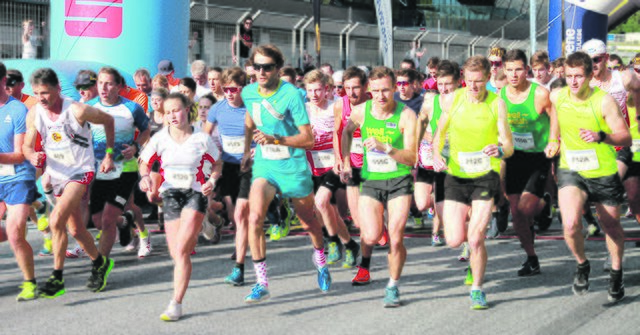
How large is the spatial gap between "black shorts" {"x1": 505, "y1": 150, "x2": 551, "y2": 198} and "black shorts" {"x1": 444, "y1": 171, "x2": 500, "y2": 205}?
1345 mm

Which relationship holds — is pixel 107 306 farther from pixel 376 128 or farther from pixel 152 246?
pixel 152 246

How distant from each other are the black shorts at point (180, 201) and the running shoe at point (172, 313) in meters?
0.67

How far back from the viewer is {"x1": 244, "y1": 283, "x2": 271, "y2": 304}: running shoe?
698 centimetres

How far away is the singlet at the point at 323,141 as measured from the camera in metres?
9.39

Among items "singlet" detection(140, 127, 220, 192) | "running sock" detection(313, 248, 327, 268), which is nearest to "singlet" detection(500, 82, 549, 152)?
"running sock" detection(313, 248, 327, 268)

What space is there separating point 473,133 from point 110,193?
134 inches

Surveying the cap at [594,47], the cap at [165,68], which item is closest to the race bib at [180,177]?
the cap at [594,47]

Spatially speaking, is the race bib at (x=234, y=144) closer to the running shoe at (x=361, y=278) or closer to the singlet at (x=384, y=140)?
the running shoe at (x=361, y=278)

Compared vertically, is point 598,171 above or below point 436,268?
above

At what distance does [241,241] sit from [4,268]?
247 cm

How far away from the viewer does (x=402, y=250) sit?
23.0ft

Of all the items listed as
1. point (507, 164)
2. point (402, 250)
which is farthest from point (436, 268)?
point (402, 250)

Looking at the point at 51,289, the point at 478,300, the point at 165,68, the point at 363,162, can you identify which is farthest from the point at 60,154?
the point at 165,68

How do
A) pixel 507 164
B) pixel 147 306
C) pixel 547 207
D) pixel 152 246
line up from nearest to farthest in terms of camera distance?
pixel 147 306 → pixel 507 164 → pixel 152 246 → pixel 547 207
